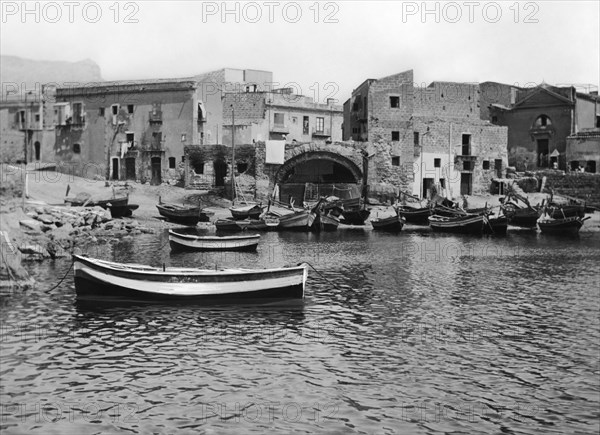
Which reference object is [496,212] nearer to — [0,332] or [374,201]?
[374,201]

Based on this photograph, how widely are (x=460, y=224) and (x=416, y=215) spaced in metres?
4.83

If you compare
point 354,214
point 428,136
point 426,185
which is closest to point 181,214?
point 354,214

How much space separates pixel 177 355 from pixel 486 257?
2042cm

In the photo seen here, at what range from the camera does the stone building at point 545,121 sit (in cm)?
6284

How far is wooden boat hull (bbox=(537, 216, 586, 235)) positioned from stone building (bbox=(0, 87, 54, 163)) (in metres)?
40.3

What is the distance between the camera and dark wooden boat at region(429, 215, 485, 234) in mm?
43500

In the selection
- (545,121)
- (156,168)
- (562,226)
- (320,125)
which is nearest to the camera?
(562,226)

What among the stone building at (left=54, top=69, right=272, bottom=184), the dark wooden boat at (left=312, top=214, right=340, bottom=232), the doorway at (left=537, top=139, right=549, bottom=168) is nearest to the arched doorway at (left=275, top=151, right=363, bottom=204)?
the stone building at (left=54, top=69, right=272, bottom=184)

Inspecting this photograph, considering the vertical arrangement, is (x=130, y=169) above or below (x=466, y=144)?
below

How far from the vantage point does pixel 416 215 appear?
48469mm

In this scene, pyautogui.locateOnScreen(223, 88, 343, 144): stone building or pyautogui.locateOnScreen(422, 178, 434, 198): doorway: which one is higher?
pyautogui.locateOnScreen(223, 88, 343, 144): stone building

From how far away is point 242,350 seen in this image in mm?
15117

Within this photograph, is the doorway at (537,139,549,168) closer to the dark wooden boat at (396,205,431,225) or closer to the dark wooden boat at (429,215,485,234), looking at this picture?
the dark wooden boat at (396,205,431,225)

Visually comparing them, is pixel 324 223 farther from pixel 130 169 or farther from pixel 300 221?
pixel 130 169
